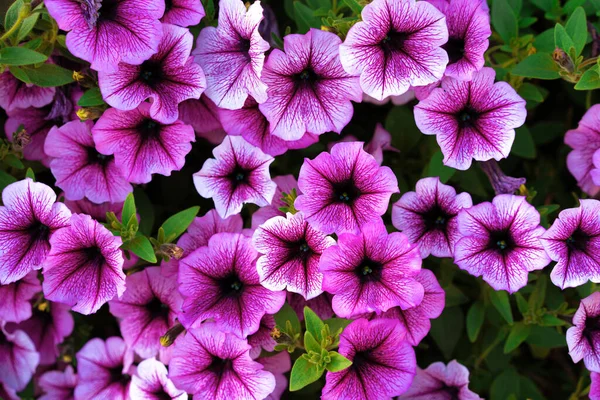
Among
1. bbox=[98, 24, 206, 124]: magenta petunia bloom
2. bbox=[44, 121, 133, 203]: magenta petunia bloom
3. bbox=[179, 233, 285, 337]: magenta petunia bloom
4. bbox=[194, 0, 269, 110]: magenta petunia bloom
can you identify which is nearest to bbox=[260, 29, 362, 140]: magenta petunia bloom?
bbox=[194, 0, 269, 110]: magenta petunia bloom

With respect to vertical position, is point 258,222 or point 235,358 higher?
point 258,222

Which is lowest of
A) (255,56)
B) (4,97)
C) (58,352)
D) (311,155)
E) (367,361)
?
(58,352)

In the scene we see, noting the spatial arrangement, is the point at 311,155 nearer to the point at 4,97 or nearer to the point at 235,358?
the point at 235,358

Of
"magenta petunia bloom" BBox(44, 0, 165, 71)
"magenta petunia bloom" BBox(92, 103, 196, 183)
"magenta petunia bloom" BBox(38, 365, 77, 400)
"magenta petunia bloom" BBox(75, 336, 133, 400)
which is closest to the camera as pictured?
"magenta petunia bloom" BBox(44, 0, 165, 71)

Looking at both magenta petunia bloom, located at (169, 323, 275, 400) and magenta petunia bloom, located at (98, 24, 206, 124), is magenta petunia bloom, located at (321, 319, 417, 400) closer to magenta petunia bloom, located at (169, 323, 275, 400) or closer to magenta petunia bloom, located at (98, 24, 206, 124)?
magenta petunia bloom, located at (169, 323, 275, 400)

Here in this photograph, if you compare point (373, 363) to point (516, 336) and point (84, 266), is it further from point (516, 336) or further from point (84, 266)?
point (84, 266)

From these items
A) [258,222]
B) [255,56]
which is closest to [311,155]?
[258,222]

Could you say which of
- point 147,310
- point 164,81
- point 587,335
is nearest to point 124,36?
point 164,81
